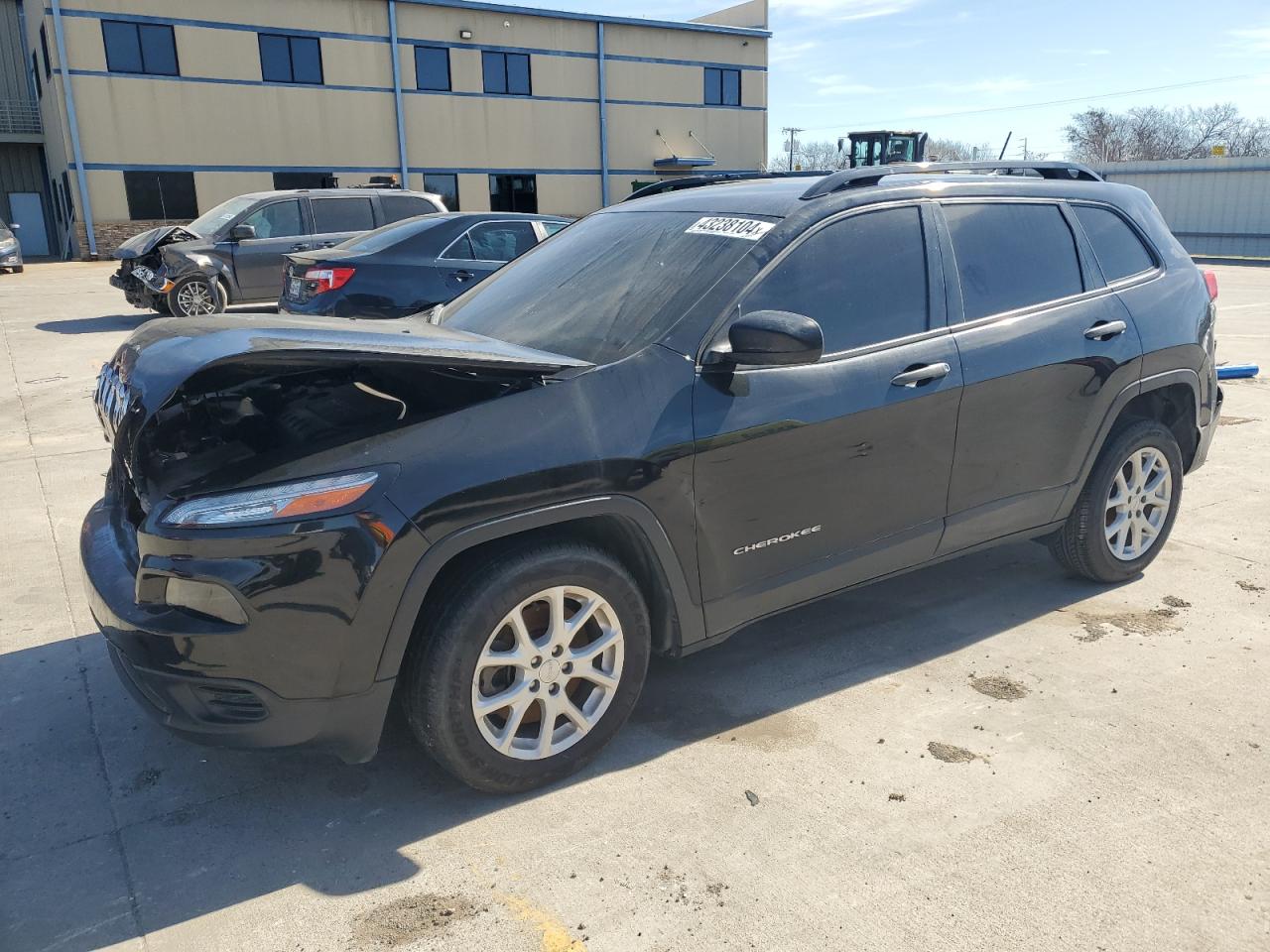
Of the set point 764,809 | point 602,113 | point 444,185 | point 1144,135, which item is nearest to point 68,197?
point 444,185

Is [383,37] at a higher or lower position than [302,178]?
higher

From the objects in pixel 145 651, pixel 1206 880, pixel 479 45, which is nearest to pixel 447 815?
pixel 145 651

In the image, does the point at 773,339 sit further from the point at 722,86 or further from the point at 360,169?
the point at 722,86

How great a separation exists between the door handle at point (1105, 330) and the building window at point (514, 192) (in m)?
31.3

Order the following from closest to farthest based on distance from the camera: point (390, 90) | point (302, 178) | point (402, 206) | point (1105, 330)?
point (1105, 330) → point (402, 206) → point (302, 178) → point (390, 90)

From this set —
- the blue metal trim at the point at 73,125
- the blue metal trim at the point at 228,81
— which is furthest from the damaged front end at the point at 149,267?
the blue metal trim at the point at 228,81

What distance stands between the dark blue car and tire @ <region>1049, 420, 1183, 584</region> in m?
5.36

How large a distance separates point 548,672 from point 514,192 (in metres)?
33.4

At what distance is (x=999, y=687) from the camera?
3.70 meters

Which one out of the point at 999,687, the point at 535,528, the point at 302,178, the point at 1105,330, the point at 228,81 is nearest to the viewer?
the point at 535,528

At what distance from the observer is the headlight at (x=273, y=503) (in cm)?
256

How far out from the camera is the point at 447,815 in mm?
2965

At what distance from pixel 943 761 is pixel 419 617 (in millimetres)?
→ 1751

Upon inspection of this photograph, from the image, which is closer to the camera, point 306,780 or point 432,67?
point 306,780
